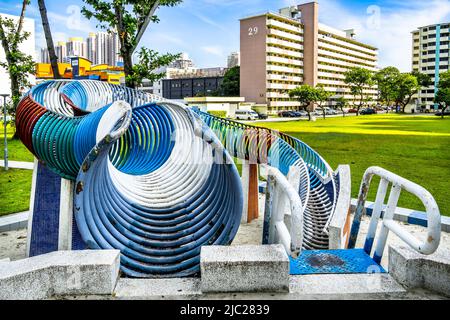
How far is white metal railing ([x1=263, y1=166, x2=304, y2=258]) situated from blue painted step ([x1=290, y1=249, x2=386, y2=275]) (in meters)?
0.39

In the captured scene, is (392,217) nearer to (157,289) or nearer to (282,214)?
(282,214)

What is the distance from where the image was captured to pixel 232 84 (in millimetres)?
80062

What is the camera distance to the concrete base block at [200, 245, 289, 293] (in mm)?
4461

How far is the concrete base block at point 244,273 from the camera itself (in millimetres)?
4461

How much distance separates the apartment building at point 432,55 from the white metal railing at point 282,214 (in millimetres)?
90575

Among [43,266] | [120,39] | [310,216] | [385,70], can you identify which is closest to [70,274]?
[43,266]

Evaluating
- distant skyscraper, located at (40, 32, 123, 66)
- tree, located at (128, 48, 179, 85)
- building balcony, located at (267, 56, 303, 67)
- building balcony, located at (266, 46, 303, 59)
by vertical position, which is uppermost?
distant skyscraper, located at (40, 32, 123, 66)

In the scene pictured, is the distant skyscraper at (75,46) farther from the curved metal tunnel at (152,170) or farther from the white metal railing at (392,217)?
the white metal railing at (392,217)

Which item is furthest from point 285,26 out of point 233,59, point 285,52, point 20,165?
point 20,165

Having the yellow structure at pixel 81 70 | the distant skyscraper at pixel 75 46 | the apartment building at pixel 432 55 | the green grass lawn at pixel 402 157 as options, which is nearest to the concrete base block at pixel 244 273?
the green grass lawn at pixel 402 157

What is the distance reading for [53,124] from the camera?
5.80m

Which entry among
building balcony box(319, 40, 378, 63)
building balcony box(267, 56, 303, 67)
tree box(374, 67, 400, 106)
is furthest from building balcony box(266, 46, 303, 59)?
tree box(374, 67, 400, 106)

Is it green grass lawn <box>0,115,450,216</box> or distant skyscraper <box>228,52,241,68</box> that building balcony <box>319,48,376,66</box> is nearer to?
distant skyscraper <box>228,52,241,68</box>

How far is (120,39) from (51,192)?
1213cm
